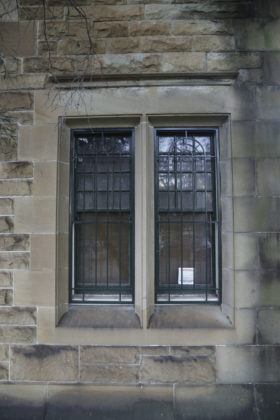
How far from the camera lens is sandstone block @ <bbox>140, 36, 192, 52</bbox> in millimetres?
3082

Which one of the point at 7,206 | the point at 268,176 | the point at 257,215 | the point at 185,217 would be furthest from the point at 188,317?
the point at 7,206

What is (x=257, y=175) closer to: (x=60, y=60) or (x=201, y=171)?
(x=201, y=171)

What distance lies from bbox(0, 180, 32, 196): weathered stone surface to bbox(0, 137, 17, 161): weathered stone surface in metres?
0.30

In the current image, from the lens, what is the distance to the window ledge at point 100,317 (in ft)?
9.80

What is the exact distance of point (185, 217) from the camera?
3.28 metres

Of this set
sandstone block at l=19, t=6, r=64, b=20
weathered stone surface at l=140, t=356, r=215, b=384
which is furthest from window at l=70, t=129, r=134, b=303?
sandstone block at l=19, t=6, r=64, b=20

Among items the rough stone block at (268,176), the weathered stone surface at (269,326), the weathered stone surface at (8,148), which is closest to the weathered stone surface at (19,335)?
the weathered stone surface at (8,148)

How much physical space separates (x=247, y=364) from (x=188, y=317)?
2.54 feet

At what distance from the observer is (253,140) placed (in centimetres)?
305

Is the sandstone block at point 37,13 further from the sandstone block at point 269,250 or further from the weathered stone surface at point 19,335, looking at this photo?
the weathered stone surface at point 19,335

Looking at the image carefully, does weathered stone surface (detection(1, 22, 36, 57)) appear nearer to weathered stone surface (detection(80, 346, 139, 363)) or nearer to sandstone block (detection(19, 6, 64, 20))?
sandstone block (detection(19, 6, 64, 20))

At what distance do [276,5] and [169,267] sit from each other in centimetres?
330

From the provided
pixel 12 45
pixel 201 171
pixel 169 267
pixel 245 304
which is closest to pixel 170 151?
pixel 201 171

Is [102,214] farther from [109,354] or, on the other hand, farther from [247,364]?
[247,364]
